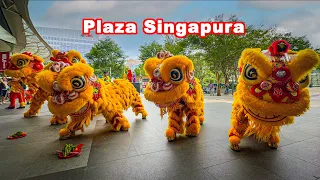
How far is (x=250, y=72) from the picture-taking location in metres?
2.12

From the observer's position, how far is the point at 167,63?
102 inches

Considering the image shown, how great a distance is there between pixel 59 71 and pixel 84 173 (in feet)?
5.77

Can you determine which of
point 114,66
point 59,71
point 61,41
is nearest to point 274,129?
point 59,71

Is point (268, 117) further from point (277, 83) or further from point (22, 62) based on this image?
point (22, 62)

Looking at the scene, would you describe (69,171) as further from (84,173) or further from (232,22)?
(232,22)

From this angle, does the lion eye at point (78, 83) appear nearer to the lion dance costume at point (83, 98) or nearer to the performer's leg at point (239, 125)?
the lion dance costume at point (83, 98)

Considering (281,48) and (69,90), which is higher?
(281,48)

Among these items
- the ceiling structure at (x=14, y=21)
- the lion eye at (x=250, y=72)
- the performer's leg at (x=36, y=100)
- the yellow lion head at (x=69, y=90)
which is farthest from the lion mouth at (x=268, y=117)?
the ceiling structure at (x=14, y=21)

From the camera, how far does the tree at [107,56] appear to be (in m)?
20.2

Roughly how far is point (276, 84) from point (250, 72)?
12.3 inches

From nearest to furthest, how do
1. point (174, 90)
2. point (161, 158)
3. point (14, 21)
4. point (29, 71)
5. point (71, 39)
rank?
1. point (161, 158)
2. point (174, 90)
3. point (29, 71)
4. point (14, 21)
5. point (71, 39)

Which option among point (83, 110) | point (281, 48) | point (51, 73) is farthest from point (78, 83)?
point (281, 48)
